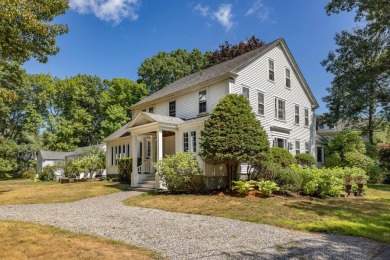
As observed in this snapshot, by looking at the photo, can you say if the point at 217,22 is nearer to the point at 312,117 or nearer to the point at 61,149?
the point at 312,117

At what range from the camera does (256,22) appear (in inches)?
755

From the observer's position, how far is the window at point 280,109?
1950cm

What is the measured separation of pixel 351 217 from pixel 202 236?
5694 millimetres

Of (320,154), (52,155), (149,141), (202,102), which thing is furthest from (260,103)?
(52,155)

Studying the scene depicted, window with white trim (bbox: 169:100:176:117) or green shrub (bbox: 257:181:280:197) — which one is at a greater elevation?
window with white trim (bbox: 169:100:176:117)

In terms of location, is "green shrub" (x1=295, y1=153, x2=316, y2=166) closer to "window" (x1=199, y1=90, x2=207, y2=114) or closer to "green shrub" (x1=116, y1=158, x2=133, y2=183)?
"window" (x1=199, y1=90, x2=207, y2=114)

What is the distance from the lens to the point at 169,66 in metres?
41.2

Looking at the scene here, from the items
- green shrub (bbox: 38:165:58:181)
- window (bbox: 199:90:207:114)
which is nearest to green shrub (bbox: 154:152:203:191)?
window (bbox: 199:90:207:114)

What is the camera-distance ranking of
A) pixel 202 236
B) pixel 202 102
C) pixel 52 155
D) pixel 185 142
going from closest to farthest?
pixel 202 236 < pixel 185 142 < pixel 202 102 < pixel 52 155

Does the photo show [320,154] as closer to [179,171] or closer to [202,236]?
[179,171]

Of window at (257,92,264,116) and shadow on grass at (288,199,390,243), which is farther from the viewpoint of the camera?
window at (257,92,264,116)

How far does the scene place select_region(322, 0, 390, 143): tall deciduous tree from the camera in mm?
24844

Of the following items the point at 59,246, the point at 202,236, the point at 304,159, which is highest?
the point at 304,159

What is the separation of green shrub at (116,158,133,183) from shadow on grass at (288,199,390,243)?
1419 centimetres
